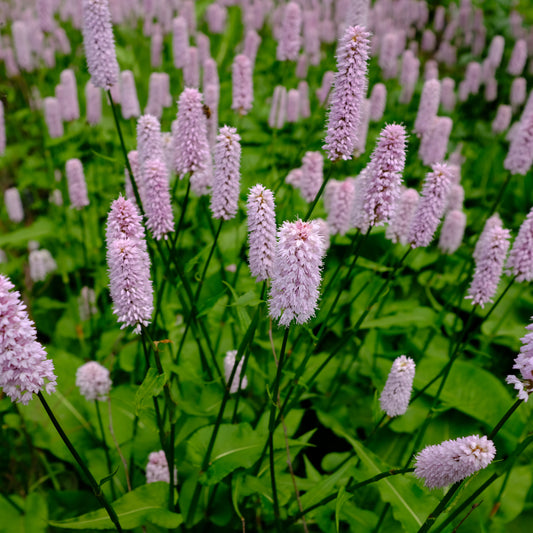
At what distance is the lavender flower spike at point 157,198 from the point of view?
214 centimetres

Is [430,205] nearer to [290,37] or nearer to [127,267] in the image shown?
[127,267]

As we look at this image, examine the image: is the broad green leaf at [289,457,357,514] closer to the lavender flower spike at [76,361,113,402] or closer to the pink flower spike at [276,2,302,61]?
the lavender flower spike at [76,361,113,402]

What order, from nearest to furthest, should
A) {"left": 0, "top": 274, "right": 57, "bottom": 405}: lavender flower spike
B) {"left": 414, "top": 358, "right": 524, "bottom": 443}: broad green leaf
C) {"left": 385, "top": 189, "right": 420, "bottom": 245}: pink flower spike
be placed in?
{"left": 0, "top": 274, "right": 57, "bottom": 405}: lavender flower spike, {"left": 385, "top": 189, "right": 420, "bottom": 245}: pink flower spike, {"left": 414, "top": 358, "right": 524, "bottom": 443}: broad green leaf

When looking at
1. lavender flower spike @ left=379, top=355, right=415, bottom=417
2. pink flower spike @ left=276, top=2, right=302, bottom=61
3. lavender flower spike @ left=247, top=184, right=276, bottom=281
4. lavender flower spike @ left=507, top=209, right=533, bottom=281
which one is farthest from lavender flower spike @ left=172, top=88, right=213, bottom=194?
pink flower spike @ left=276, top=2, right=302, bottom=61

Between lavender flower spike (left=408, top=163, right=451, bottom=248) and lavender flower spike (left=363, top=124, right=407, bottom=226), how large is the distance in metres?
0.29

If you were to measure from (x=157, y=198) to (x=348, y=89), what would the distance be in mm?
921

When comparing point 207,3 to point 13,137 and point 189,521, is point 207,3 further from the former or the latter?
point 189,521

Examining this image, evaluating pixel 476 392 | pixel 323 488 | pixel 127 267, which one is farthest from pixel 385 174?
pixel 476 392

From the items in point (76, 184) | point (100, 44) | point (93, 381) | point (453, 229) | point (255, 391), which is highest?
point (100, 44)

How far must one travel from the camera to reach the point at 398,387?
2.15 meters

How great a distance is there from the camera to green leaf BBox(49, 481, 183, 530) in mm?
2094

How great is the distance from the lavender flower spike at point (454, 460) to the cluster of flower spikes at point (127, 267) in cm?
107

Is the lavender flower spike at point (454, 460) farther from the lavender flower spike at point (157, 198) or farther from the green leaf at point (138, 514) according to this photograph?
the lavender flower spike at point (157, 198)

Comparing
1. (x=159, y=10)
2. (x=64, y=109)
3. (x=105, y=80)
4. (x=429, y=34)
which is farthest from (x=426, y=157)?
(x=159, y=10)
